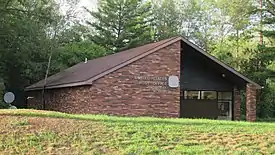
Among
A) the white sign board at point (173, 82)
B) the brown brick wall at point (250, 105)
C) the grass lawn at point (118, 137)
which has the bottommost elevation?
the grass lawn at point (118, 137)

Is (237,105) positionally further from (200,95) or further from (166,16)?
(166,16)

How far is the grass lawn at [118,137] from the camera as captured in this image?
9.56 m

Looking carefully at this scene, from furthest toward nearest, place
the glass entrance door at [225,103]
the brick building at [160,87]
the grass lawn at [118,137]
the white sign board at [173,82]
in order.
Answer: the glass entrance door at [225,103]
the white sign board at [173,82]
the brick building at [160,87]
the grass lawn at [118,137]

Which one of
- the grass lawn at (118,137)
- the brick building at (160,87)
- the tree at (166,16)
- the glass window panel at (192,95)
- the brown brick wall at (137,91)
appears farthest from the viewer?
the tree at (166,16)

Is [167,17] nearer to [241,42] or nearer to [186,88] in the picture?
[241,42]

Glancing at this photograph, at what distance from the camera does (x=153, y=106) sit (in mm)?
18719

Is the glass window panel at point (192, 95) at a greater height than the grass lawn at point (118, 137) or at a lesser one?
greater

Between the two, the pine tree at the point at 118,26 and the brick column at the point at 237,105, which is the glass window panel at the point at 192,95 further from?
the pine tree at the point at 118,26

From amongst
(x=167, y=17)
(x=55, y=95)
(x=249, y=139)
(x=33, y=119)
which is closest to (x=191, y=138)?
(x=249, y=139)

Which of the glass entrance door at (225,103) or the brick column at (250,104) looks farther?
the glass entrance door at (225,103)

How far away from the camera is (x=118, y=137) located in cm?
1036

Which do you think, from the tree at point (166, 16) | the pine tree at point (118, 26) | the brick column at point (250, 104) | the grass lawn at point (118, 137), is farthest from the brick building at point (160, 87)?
the tree at point (166, 16)

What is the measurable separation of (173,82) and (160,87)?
680 millimetres

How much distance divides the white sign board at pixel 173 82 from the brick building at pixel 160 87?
5cm
